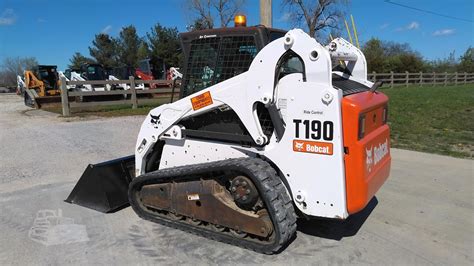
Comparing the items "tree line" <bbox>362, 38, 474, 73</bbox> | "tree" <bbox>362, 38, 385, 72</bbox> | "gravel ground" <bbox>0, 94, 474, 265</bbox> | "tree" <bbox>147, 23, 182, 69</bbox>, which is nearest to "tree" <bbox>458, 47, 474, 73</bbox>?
"tree line" <bbox>362, 38, 474, 73</bbox>

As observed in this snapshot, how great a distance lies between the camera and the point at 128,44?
63.8 m

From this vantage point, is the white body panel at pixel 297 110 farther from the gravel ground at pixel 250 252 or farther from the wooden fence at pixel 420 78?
the wooden fence at pixel 420 78

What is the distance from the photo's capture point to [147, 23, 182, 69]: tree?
52375 millimetres

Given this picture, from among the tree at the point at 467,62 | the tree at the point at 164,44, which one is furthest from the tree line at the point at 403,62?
the tree at the point at 164,44

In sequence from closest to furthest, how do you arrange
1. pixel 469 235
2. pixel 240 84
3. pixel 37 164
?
pixel 240 84 < pixel 469 235 < pixel 37 164

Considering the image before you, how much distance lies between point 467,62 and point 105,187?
189 ft

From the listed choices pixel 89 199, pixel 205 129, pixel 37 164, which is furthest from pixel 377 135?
pixel 37 164

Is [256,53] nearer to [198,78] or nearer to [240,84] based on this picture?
[240,84]

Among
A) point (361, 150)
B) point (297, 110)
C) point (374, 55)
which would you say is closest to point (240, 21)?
point (297, 110)

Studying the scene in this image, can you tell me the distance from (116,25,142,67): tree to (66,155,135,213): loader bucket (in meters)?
60.8

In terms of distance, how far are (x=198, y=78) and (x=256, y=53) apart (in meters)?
0.72

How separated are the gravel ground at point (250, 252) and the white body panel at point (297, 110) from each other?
0.60 m

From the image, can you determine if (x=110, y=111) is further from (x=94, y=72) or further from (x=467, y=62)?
(x=467, y=62)

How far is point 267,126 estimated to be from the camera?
11.5 feet
